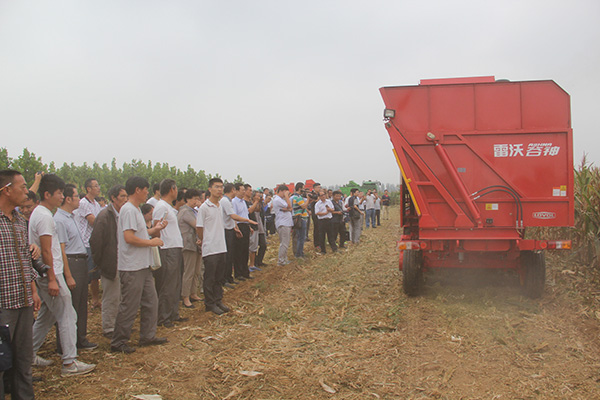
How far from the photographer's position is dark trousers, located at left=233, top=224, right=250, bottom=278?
28.6ft

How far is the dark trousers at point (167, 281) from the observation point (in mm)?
5691

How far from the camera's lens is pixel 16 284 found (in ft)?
10.8

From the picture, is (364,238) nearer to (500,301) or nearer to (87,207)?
(500,301)

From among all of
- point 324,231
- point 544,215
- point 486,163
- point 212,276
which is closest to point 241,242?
point 212,276

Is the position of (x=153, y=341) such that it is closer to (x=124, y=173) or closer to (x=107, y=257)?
(x=107, y=257)

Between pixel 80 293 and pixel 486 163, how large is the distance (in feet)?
18.0

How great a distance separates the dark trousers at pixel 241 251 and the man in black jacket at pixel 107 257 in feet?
11.3

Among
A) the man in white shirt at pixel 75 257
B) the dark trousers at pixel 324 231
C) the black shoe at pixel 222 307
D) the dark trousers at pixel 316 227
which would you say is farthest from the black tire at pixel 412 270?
the dark trousers at pixel 316 227

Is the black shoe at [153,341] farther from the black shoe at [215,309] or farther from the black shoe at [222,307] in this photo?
the black shoe at [222,307]

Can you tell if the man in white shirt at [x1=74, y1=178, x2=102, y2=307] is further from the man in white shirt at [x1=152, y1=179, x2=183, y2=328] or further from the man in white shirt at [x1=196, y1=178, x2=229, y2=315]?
the man in white shirt at [x1=196, y1=178, x2=229, y2=315]

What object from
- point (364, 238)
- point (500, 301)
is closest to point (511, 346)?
point (500, 301)

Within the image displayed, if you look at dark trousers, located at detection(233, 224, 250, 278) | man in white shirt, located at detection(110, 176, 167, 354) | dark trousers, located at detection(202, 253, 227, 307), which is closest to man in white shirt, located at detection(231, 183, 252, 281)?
dark trousers, located at detection(233, 224, 250, 278)

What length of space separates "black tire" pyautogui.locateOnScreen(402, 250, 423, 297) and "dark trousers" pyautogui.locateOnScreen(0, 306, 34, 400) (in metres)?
4.97

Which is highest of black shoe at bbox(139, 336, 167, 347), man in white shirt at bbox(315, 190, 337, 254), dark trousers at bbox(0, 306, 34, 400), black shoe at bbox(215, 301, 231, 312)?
man in white shirt at bbox(315, 190, 337, 254)
